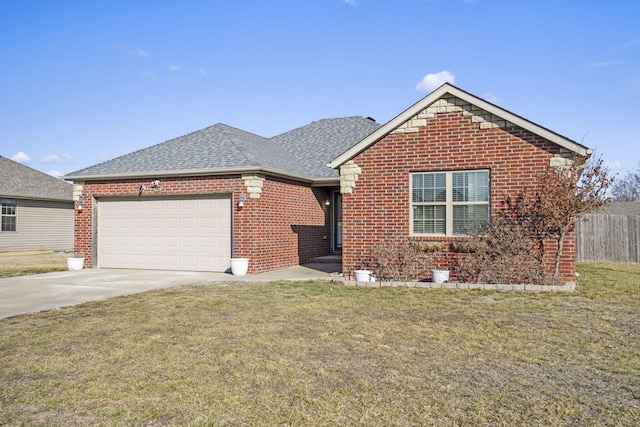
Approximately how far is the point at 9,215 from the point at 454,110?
23.6m

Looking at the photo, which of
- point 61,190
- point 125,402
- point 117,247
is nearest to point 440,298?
point 125,402

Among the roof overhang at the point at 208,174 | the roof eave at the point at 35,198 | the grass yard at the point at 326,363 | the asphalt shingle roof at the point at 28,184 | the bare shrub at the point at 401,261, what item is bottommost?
the grass yard at the point at 326,363

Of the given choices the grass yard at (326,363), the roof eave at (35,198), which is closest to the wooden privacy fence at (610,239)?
the grass yard at (326,363)

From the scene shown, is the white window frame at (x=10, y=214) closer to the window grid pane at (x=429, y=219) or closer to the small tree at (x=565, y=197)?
the window grid pane at (x=429, y=219)

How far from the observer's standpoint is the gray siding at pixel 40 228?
26.2 m

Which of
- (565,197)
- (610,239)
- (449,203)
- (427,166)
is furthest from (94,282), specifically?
(610,239)

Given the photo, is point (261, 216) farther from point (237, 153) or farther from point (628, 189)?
point (628, 189)

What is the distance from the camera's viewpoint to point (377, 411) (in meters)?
4.25

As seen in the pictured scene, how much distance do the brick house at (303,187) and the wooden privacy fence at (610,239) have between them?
389 inches

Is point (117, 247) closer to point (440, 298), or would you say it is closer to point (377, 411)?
point (440, 298)

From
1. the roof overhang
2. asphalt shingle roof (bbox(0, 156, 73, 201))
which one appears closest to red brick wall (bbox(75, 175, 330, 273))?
the roof overhang

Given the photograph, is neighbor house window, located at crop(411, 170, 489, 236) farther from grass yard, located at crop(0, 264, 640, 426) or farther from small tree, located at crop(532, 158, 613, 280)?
grass yard, located at crop(0, 264, 640, 426)

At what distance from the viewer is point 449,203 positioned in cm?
1239

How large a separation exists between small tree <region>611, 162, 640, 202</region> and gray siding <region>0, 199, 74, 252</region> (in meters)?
57.6
